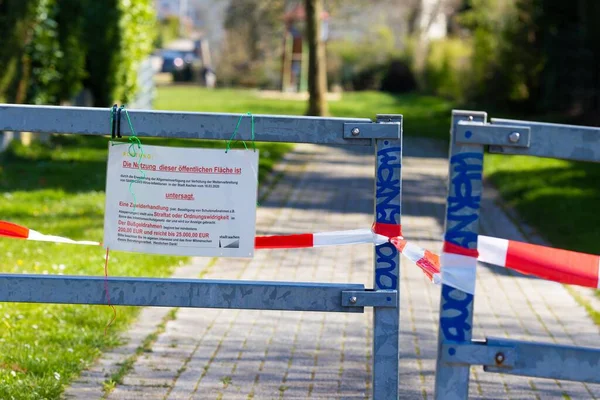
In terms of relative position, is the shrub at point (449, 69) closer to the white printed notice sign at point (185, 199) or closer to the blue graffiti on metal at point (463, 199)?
the white printed notice sign at point (185, 199)

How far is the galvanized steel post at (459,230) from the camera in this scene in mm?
3180

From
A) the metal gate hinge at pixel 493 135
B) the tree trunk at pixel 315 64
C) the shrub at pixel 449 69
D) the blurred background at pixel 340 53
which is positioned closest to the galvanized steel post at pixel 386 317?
the metal gate hinge at pixel 493 135

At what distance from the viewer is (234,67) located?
4484 centimetres

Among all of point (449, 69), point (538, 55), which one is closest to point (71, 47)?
point (538, 55)

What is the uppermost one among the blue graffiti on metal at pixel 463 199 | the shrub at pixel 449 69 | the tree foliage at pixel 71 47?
the shrub at pixel 449 69

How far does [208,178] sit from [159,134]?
0.77ft

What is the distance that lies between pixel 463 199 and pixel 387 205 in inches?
16.6

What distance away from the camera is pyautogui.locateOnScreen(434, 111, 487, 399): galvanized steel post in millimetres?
3180

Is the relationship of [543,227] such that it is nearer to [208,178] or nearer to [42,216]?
[42,216]

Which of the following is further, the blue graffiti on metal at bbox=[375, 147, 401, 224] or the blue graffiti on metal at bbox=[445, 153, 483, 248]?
the blue graffiti on metal at bbox=[375, 147, 401, 224]

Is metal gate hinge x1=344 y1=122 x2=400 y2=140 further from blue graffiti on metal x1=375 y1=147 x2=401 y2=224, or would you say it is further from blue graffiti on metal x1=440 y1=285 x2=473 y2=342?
blue graffiti on metal x1=440 y1=285 x2=473 y2=342

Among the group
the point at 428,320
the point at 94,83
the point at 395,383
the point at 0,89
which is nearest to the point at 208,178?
the point at 395,383

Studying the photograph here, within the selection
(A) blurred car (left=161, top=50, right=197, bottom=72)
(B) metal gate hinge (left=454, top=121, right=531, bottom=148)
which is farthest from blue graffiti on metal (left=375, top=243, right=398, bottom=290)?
(A) blurred car (left=161, top=50, right=197, bottom=72)

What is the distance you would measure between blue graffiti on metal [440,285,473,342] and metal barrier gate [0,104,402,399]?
0.40 m
